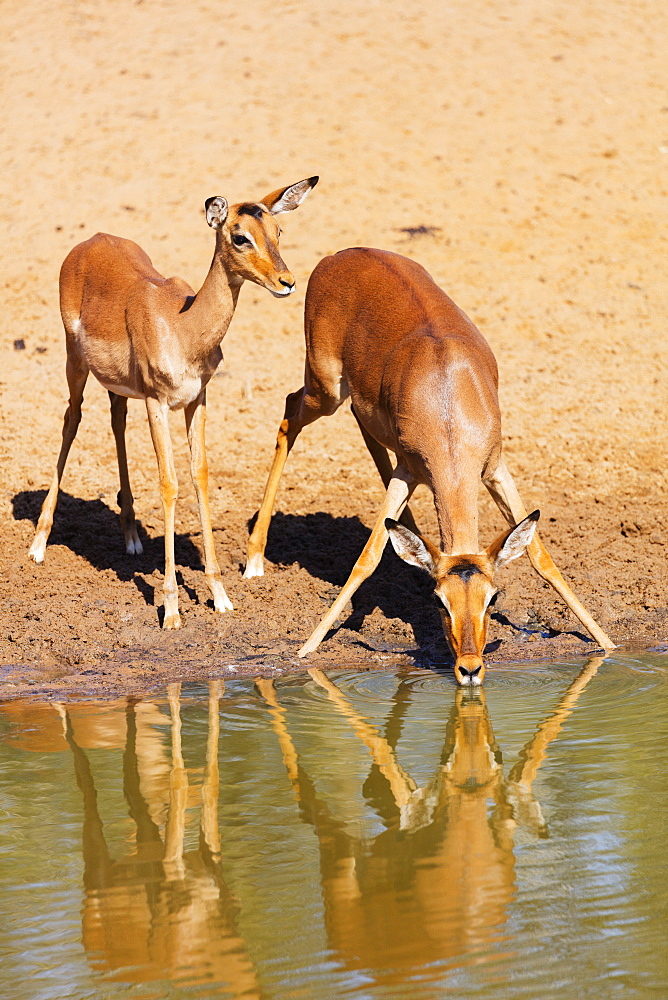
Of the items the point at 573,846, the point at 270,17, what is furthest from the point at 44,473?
the point at 270,17

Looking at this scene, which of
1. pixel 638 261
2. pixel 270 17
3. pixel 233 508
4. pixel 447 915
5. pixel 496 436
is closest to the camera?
pixel 447 915

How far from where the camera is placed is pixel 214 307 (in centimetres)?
816

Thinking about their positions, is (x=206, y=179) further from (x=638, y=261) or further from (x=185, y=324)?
(x=185, y=324)

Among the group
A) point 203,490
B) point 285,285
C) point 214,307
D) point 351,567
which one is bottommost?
point 351,567

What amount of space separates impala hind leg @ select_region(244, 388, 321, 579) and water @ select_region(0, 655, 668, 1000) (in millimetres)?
1935

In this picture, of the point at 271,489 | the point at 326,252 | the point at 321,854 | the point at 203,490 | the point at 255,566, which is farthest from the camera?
the point at 326,252

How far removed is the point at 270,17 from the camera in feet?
76.3

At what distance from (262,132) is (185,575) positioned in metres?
11.9

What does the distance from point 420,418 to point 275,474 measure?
2.26 meters

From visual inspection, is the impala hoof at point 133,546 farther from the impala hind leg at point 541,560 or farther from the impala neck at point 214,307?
the impala hind leg at point 541,560

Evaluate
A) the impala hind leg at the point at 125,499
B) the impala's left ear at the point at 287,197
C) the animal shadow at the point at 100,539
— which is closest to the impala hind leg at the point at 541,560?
the impala's left ear at the point at 287,197

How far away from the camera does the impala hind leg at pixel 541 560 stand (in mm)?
7707

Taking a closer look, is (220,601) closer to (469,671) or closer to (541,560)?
(541,560)

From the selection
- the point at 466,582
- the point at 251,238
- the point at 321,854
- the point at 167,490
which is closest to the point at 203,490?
the point at 167,490
